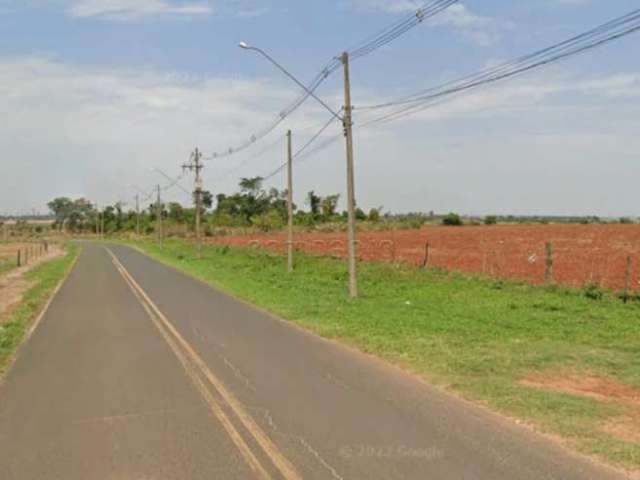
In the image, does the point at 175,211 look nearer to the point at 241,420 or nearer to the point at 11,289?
the point at 11,289

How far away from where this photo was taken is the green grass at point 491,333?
8.41 m

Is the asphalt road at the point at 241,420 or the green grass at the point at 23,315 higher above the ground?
the asphalt road at the point at 241,420

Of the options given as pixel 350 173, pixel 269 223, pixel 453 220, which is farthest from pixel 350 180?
pixel 453 220

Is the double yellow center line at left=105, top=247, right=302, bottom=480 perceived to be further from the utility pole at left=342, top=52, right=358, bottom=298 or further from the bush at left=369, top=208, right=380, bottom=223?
the bush at left=369, top=208, right=380, bottom=223

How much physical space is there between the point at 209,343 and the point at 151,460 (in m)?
7.27

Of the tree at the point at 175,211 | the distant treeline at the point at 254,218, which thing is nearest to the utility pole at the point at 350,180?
the distant treeline at the point at 254,218

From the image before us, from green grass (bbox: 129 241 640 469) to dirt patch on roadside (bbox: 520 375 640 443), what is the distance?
0.50 feet

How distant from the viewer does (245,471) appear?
6.23 meters

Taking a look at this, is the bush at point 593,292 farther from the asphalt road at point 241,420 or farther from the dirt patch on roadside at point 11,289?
the dirt patch on roadside at point 11,289

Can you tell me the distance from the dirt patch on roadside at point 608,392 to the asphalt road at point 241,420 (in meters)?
0.96

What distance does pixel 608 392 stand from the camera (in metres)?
9.33

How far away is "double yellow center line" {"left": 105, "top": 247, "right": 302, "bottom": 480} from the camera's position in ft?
21.0

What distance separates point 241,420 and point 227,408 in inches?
23.2

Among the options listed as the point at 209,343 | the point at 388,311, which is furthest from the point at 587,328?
the point at 209,343
